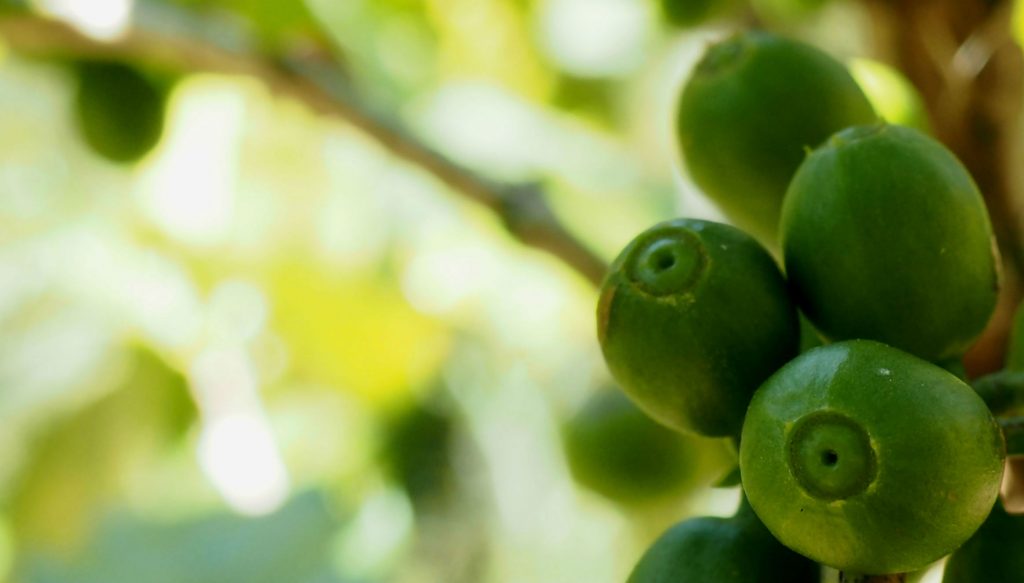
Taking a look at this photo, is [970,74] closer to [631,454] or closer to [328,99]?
[631,454]

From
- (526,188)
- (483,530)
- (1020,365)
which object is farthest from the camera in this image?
(483,530)

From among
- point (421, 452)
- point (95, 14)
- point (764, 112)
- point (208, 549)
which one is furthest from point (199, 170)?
point (208, 549)

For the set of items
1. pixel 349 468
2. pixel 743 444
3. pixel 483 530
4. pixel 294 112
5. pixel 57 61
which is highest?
pixel 743 444

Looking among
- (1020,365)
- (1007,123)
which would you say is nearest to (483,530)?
(1007,123)

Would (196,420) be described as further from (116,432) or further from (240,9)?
(240,9)

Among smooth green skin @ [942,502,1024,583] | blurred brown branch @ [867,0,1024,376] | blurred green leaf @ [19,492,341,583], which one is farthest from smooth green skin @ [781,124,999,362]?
blurred green leaf @ [19,492,341,583]
